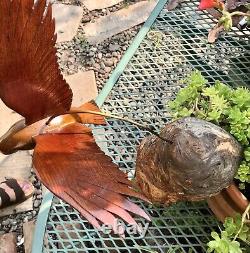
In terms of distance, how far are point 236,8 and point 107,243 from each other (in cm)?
72

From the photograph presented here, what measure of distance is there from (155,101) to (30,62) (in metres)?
0.71

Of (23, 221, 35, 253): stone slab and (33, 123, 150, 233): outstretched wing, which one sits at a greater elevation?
(33, 123, 150, 233): outstretched wing

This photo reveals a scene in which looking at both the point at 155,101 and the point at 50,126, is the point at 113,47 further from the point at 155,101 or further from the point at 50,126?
the point at 50,126

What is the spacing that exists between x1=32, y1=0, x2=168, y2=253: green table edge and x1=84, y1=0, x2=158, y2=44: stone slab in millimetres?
825

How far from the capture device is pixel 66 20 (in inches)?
106

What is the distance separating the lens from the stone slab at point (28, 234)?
1987 millimetres

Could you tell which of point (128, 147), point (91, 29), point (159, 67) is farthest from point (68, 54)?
point (128, 147)

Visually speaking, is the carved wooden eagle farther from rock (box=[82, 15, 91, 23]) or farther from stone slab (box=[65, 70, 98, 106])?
rock (box=[82, 15, 91, 23])

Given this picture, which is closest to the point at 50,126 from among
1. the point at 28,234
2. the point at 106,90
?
the point at 106,90

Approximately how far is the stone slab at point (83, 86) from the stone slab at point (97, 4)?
407 mm

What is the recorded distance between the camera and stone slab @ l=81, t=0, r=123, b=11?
272cm

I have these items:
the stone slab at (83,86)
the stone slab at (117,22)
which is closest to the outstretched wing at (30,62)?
the stone slab at (83,86)

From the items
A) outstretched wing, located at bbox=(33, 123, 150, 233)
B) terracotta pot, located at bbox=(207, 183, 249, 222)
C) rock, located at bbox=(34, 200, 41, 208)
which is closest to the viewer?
outstretched wing, located at bbox=(33, 123, 150, 233)

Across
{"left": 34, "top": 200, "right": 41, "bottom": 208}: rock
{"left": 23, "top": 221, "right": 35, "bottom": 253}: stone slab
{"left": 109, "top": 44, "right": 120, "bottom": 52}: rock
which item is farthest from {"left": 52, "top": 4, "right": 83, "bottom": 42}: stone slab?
{"left": 23, "top": 221, "right": 35, "bottom": 253}: stone slab
